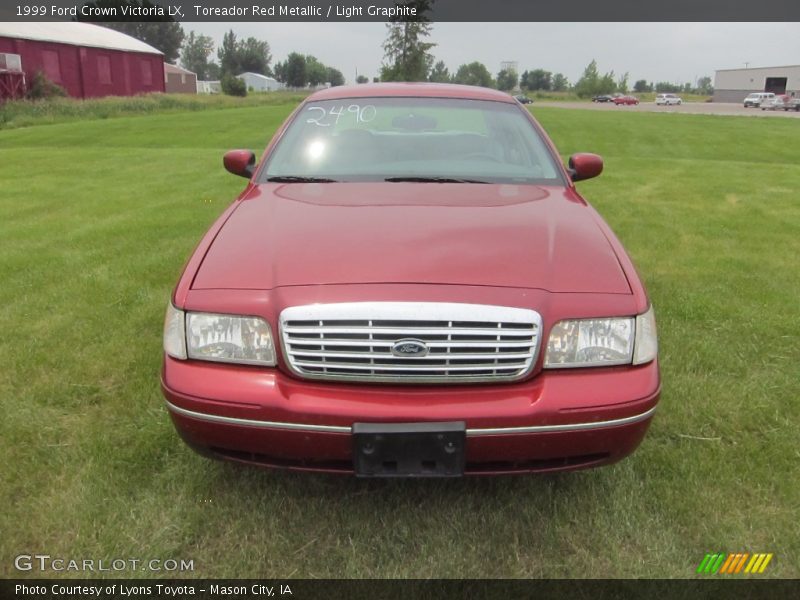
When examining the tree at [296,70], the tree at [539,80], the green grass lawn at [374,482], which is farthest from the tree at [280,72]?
the green grass lawn at [374,482]

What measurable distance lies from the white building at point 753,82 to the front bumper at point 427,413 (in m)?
78.6

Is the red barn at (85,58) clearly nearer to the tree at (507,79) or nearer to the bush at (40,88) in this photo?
the bush at (40,88)

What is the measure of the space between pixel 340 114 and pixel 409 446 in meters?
2.30

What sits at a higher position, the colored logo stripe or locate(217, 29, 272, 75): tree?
locate(217, 29, 272, 75): tree

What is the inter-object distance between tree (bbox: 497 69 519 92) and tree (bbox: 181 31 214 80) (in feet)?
175

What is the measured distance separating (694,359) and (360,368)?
237cm

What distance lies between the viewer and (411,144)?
338 cm

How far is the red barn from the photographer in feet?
115

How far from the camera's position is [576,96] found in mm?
86250

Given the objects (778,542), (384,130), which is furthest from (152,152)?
(778,542)

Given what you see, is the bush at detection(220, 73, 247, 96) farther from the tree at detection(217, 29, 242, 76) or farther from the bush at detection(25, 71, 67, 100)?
the tree at detection(217, 29, 242, 76)
